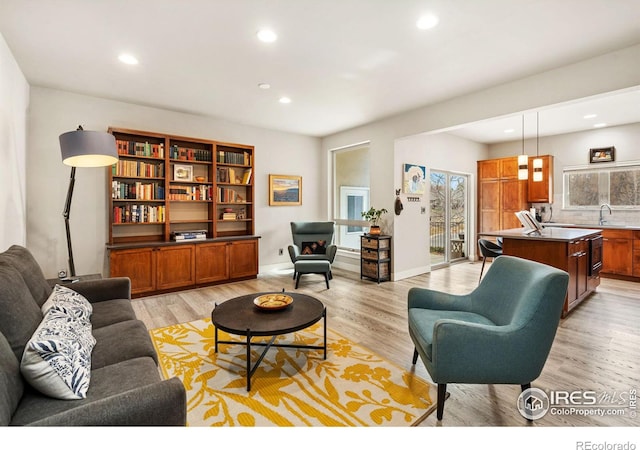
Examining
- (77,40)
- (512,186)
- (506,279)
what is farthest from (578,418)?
(512,186)

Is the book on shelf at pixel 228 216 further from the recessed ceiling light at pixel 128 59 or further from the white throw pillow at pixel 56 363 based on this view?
the white throw pillow at pixel 56 363

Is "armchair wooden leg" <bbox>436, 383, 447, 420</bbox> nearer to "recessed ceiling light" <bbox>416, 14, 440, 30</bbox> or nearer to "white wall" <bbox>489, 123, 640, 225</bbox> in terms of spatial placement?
"recessed ceiling light" <bbox>416, 14, 440, 30</bbox>

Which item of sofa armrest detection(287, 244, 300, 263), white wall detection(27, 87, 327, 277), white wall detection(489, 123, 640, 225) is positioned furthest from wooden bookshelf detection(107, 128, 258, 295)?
white wall detection(489, 123, 640, 225)

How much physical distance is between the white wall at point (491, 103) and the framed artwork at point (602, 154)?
3.79m

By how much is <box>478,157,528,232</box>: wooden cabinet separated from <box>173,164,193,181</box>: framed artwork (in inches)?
248

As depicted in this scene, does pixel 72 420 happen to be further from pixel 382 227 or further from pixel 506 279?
pixel 382 227

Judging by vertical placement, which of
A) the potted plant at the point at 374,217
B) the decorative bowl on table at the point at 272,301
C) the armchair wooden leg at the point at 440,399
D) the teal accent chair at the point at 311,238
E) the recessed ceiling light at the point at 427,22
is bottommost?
the armchair wooden leg at the point at 440,399

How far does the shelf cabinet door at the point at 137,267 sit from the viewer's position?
3936mm

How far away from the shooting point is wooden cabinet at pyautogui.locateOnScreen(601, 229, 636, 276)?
16.5ft

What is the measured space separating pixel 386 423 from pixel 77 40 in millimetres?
3908

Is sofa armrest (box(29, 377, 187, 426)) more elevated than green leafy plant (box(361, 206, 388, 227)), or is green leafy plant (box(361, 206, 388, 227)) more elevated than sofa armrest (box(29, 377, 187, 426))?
green leafy plant (box(361, 206, 388, 227))

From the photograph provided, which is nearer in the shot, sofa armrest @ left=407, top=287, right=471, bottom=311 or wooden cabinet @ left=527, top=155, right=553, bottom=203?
sofa armrest @ left=407, top=287, right=471, bottom=311

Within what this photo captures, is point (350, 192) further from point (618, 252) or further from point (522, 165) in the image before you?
point (618, 252)

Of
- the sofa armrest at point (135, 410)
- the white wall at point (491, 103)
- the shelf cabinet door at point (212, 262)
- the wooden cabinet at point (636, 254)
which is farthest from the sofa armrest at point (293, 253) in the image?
the wooden cabinet at point (636, 254)
